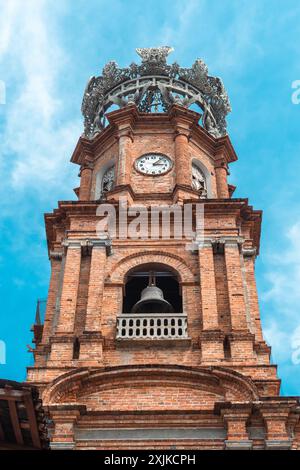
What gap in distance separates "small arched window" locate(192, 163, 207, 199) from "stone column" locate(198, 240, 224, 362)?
3.93 metres

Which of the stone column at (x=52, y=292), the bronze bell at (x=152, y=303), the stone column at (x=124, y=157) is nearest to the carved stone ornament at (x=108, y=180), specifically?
the stone column at (x=124, y=157)

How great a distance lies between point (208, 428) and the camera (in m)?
18.4

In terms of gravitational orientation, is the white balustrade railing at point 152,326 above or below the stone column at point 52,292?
below

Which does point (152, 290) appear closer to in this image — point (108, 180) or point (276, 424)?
point (276, 424)

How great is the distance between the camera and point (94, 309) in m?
21.9

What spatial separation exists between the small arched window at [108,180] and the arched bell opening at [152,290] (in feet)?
14.2

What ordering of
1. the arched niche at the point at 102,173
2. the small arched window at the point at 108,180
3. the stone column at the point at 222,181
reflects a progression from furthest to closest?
the arched niche at the point at 102,173 < the small arched window at the point at 108,180 < the stone column at the point at 222,181

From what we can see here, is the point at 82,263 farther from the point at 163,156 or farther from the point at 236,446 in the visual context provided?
the point at 236,446

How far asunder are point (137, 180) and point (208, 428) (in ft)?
34.5

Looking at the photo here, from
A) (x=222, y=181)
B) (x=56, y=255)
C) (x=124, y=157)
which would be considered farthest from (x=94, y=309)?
(x=222, y=181)

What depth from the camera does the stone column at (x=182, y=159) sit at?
2666cm

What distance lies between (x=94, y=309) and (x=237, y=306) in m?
3.62

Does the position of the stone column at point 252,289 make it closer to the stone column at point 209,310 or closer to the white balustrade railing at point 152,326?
the stone column at point 209,310
